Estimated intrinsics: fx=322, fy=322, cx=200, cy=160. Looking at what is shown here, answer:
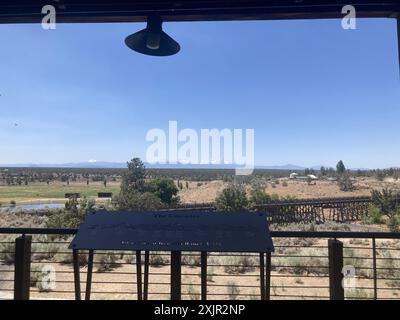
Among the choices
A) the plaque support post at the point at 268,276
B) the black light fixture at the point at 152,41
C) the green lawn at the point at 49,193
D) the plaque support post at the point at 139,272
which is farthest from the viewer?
the green lawn at the point at 49,193

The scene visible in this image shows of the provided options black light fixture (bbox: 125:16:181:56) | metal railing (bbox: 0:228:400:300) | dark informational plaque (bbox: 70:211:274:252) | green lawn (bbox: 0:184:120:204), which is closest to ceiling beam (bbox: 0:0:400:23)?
black light fixture (bbox: 125:16:181:56)

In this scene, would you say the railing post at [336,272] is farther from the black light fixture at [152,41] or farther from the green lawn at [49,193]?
the green lawn at [49,193]

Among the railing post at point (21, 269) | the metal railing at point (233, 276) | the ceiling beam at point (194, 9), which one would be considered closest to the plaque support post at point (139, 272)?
the metal railing at point (233, 276)

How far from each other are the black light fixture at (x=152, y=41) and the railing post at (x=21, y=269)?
152 centimetres

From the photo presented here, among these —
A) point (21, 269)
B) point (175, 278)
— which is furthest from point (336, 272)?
point (21, 269)

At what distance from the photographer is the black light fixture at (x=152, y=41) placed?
6.19ft

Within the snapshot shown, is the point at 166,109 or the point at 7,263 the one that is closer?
the point at 7,263

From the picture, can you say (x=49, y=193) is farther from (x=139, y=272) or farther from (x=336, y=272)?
(x=336, y=272)

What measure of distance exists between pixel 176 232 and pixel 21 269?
3.65 feet

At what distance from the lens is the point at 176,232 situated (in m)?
2.05
